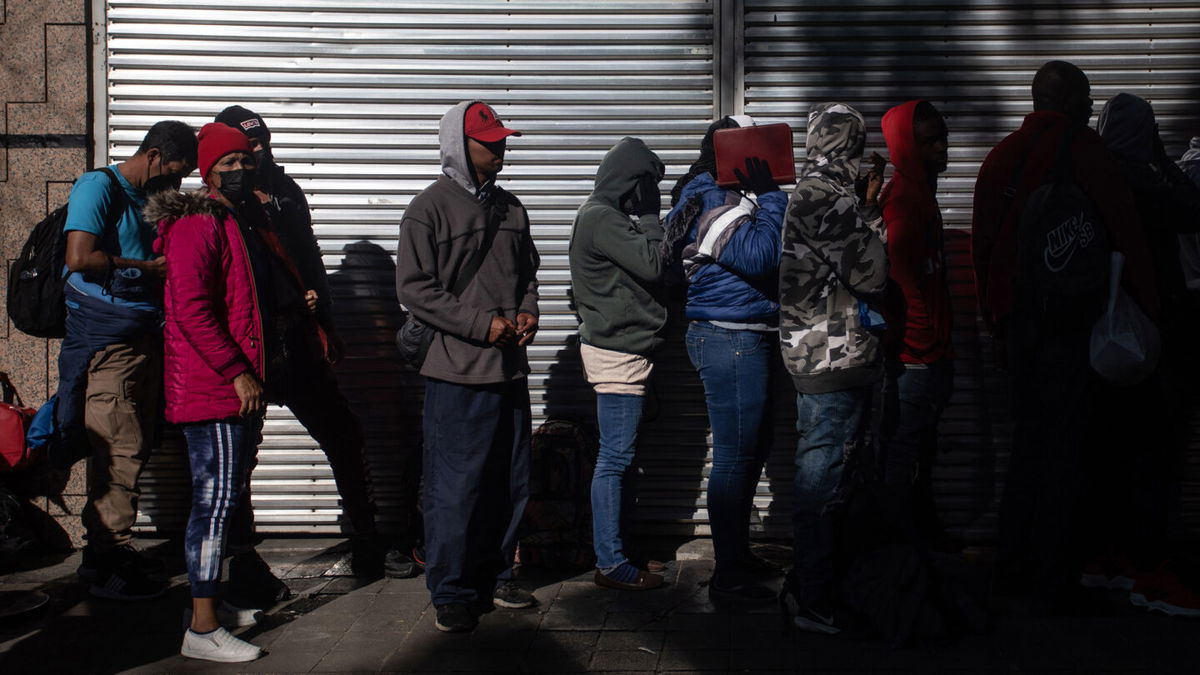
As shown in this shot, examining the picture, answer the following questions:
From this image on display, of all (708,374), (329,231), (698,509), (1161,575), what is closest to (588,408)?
(698,509)

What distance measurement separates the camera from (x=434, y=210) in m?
5.48

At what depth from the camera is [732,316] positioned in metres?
5.69

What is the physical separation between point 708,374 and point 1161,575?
87.2 inches

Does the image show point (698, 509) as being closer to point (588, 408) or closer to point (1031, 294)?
point (588, 408)

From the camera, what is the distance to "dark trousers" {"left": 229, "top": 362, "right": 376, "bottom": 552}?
245 inches

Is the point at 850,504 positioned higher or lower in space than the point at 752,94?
lower

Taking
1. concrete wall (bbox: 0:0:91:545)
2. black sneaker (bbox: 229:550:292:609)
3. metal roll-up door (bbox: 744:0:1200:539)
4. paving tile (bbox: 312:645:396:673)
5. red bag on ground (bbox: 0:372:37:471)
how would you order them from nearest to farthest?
paving tile (bbox: 312:645:396:673) → black sneaker (bbox: 229:550:292:609) → red bag on ground (bbox: 0:372:37:471) → metal roll-up door (bbox: 744:0:1200:539) → concrete wall (bbox: 0:0:91:545)

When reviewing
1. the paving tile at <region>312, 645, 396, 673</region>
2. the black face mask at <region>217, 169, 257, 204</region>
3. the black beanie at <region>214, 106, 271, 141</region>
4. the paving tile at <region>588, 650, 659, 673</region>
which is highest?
the black beanie at <region>214, 106, 271, 141</region>

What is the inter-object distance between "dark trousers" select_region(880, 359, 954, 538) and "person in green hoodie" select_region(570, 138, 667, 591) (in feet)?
3.95

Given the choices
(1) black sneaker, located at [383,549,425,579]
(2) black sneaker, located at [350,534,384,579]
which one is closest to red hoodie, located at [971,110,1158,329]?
(1) black sneaker, located at [383,549,425,579]

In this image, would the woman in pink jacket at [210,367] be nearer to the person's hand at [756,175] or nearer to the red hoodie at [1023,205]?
the person's hand at [756,175]

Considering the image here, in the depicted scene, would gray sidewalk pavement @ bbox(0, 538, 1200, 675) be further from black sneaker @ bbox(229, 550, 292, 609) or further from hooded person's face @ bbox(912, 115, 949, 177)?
hooded person's face @ bbox(912, 115, 949, 177)

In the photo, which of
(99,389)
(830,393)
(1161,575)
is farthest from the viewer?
(99,389)

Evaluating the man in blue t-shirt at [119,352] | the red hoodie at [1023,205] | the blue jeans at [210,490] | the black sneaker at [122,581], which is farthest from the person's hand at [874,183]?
the black sneaker at [122,581]
